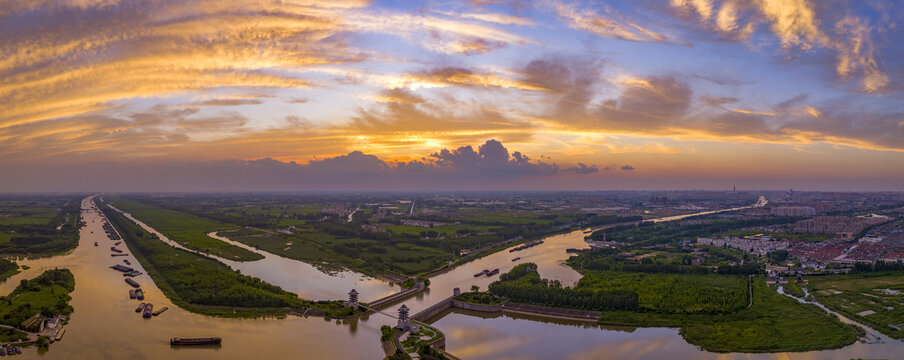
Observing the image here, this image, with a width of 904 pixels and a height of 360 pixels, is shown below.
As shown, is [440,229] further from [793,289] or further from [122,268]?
[793,289]

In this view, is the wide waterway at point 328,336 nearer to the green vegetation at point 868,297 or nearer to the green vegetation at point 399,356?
the green vegetation at point 399,356

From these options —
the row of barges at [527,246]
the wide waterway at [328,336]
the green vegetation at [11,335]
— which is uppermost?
the row of barges at [527,246]

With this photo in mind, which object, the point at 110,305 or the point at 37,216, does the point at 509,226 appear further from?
the point at 37,216

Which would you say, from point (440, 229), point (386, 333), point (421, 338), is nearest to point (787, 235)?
point (440, 229)

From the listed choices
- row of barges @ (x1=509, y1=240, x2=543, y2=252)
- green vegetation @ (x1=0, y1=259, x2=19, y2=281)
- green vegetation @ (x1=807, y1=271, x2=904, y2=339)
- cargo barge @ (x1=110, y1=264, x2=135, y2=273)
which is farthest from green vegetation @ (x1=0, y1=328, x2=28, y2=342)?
row of barges @ (x1=509, y1=240, x2=543, y2=252)

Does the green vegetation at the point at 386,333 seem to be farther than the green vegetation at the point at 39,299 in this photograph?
No

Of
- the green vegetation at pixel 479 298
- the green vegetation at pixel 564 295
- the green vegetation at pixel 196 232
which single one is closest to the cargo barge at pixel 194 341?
the green vegetation at pixel 479 298
